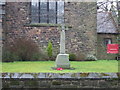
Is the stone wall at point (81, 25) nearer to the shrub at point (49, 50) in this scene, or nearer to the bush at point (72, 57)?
the bush at point (72, 57)

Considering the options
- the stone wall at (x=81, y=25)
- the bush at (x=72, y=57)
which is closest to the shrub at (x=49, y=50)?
the bush at (x=72, y=57)

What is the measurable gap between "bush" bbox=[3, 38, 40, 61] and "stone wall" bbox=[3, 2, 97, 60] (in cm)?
79

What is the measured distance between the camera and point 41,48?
17.9m

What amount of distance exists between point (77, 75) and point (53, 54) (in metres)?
9.89

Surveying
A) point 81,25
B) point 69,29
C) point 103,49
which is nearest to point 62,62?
point 69,29

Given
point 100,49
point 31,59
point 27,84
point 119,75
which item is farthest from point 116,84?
point 100,49

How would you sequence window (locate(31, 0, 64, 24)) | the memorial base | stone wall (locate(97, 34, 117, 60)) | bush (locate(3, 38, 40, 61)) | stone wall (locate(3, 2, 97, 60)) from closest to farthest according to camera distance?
the memorial base → bush (locate(3, 38, 40, 61)) → stone wall (locate(3, 2, 97, 60)) → window (locate(31, 0, 64, 24)) → stone wall (locate(97, 34, 117, 60))

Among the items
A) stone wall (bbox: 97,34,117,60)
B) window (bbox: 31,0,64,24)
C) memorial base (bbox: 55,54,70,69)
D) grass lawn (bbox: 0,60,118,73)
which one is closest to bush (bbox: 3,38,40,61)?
window (bbox: 31,0,64,24)

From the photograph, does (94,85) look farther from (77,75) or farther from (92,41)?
(92,41)

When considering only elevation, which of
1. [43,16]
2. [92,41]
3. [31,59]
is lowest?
[31,59]

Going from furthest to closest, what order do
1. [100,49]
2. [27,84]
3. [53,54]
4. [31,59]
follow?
[100,49] → [53,54] → [31,59] → [27,84]

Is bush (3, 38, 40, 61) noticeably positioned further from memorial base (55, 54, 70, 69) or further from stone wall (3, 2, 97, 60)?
memorial base (55, 54, 70, 69)

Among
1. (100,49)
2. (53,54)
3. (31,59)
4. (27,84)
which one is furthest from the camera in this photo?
(100,49)

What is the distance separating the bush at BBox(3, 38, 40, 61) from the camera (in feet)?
53.3
